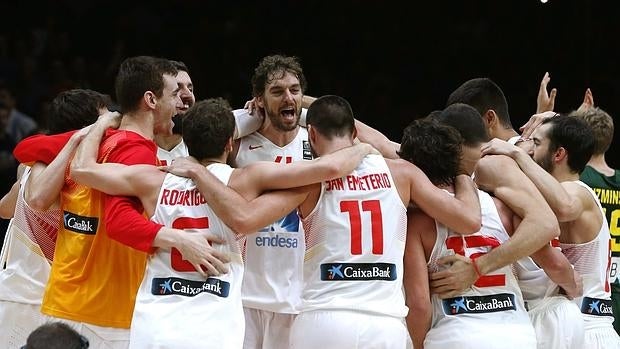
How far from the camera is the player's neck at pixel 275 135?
7.55 m

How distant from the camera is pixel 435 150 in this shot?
633 centimetres

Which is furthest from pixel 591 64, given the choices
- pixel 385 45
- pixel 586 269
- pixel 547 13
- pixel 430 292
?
pixel 430 292

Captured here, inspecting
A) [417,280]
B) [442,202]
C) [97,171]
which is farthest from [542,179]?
[97,171]

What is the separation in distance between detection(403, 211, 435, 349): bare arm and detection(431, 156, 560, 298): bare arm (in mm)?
109

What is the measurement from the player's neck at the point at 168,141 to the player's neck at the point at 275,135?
0.69 meters

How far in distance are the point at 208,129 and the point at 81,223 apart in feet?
3.69

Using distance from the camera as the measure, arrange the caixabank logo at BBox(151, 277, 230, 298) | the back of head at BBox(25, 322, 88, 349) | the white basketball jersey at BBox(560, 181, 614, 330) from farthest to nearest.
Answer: the white basketball jersey at BBox(560, 181, 614, 330) < the caixabank logo at BBox(151, 277, 230, 298) < the back of head at BBox(25, 322, 88, 349)

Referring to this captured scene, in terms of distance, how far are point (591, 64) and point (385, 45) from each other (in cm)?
279

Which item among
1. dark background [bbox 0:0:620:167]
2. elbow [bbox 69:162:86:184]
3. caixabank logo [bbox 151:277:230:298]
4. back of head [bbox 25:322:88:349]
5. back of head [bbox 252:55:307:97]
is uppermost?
dark background [bbox 0:0:620:167]

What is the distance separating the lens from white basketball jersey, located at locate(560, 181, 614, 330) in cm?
705

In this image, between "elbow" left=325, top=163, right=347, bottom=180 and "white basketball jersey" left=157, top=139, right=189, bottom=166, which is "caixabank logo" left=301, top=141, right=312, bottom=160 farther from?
"elbow" left=325, top=163, right=347, bottom=180

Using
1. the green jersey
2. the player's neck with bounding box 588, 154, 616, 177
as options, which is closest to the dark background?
the green jersey

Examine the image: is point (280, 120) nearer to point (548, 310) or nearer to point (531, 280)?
point (531, 280)

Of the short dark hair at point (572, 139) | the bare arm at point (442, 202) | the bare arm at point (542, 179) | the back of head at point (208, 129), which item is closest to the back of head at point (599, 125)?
the short dark hair at point (572, 139)
